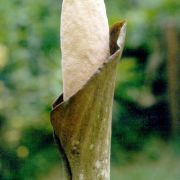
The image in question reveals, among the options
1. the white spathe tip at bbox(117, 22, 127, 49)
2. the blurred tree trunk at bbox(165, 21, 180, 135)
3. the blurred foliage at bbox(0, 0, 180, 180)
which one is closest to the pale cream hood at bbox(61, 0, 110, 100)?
the white spathe tip at bbox(117, 22, 127, 49)

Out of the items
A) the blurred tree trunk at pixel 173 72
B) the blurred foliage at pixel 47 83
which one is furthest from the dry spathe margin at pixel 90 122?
the blurred tree trunk at pixel 173 72

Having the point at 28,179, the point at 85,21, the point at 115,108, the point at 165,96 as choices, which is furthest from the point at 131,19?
the point at 85,21

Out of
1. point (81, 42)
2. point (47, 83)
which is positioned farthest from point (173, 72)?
point (81, 42)

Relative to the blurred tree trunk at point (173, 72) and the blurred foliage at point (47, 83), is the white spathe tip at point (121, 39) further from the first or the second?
the blurred tree trunk at point (173, 72)

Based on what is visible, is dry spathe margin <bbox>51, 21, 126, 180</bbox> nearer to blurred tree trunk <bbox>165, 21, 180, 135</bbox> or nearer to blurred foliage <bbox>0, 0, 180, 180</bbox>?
blurred foliage <bbox>0, 0, 180, 180</bbox>

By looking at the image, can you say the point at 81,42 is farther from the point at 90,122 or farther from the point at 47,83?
the point at 47,83
